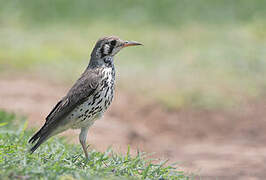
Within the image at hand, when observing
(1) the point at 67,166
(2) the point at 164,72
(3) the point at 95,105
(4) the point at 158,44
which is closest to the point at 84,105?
(3) the point at 95,105

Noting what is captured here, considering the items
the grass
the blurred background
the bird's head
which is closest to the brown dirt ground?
the blurred background

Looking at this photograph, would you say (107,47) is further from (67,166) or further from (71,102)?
(67,166)

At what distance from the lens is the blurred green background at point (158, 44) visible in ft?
33.9

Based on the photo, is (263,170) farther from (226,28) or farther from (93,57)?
(226,28)

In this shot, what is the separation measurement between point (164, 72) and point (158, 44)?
9.92 feet

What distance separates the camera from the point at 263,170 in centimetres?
652

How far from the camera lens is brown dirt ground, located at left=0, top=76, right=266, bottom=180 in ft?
23.4

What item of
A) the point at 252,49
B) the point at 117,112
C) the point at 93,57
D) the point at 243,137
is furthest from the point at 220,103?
the point at 93,57

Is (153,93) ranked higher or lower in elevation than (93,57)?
higher

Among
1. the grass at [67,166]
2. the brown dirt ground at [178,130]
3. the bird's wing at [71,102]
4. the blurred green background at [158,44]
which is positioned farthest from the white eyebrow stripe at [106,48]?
the blurred green background at [158,44]

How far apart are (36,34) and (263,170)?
10.2 m

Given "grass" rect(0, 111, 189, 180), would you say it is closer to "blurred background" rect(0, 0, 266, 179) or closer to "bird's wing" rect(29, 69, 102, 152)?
"bird's wing" rect(29, 69, 102, 152)

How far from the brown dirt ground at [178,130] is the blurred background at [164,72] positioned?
17 mm

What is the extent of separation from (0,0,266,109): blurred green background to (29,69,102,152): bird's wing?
4.64 meters
